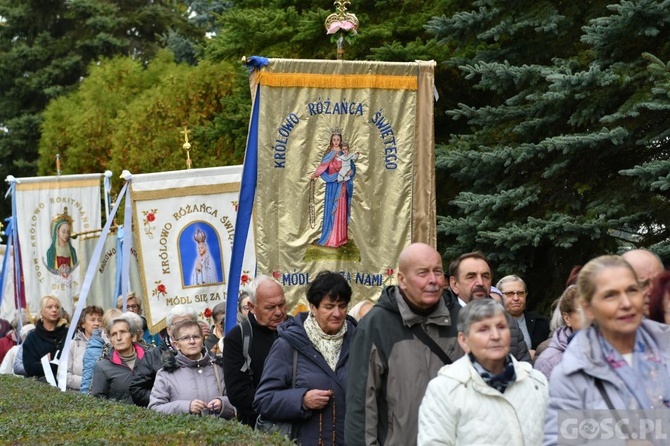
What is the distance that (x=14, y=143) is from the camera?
46.2 meters

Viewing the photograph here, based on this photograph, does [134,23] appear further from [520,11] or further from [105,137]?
[520,11]

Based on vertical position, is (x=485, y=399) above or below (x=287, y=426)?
above

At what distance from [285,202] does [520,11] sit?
184 inches

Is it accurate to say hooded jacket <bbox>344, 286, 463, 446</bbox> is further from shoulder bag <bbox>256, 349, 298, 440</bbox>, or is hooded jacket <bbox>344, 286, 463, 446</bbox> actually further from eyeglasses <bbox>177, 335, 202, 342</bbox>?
eyeglasses <bbox>177, 335, 202, 342</bbox>

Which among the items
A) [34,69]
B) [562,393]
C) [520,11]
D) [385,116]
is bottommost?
[562,393]

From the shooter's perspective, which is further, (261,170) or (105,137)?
(105,137)

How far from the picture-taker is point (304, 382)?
9.38 metres

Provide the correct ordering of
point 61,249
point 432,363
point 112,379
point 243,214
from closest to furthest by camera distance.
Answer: point 432,363
point 243,214
point 112,379
point 61,249

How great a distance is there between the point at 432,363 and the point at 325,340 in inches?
64.0

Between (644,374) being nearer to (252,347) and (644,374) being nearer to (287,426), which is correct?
(287,426)

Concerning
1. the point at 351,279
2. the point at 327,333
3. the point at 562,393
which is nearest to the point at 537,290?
the point at 351,279

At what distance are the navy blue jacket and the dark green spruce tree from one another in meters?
5.32

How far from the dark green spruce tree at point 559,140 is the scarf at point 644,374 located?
7820 mm

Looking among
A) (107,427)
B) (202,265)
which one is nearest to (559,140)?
(202,265)
